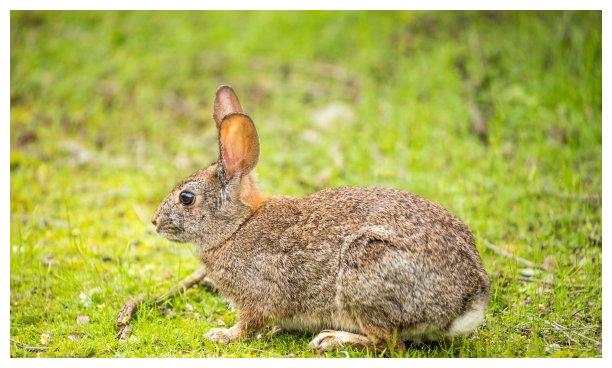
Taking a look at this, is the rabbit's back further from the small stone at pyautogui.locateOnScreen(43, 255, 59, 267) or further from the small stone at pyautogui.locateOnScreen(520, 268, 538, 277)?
the small stone at pyautogui.locateOnScreen(43, 255, 59, 267)

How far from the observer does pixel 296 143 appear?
9.41 m

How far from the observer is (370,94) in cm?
994

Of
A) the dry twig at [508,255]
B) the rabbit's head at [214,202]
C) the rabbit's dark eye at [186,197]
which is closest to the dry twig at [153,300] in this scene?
the rabbit's head at [214,202]

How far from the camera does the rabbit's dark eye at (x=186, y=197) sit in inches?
220

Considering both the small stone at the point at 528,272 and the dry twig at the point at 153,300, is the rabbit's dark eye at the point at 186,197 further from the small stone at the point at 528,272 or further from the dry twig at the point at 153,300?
the small stone at the point at 528,272

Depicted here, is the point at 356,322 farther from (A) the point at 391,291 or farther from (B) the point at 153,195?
(B) the point at 153,195

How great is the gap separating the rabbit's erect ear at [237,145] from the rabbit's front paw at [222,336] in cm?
103

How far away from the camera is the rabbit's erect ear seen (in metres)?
5.31

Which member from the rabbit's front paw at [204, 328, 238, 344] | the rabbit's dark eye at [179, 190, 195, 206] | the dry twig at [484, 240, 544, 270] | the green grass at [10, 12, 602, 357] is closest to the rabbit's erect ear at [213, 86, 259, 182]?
the rabbit's dark eye at [179, 190, 195, 206]

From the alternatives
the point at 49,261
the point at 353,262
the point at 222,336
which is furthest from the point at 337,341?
the point at 49,261

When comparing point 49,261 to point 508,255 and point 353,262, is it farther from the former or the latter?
point 508,255

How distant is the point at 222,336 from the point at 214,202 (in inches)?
35.9

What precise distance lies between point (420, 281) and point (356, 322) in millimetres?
505
